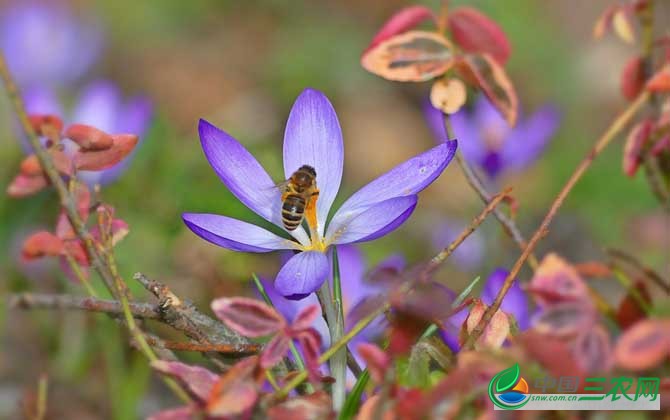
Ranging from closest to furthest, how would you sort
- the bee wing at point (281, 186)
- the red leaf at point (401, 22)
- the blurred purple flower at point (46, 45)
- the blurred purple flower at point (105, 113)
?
the bee wing at point (281, 186) < the red leaf at point (401, 22) < the blurred purple flower at point (105, 113) < the blurred purple flower at point (46, 45)

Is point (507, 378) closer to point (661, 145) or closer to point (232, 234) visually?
point (232, 234)

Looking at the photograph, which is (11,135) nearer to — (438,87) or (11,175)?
(11,175)

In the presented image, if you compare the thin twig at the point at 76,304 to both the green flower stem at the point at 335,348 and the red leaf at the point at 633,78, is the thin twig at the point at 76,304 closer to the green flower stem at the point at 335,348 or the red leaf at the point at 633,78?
the green flower stem at the point at 335,348

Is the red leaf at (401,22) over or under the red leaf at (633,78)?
over

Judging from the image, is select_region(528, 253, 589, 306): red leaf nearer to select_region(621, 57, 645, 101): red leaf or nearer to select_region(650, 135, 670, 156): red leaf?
select_region(650, 135, 670, 156): red leaf

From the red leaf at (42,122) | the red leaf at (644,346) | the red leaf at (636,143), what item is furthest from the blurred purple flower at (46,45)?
the red leaf at (644,346)

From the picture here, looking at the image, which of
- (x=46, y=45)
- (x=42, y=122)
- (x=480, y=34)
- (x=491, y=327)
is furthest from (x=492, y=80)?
(x=46, y=45)

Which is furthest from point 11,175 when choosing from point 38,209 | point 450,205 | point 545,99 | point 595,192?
point 545,99
